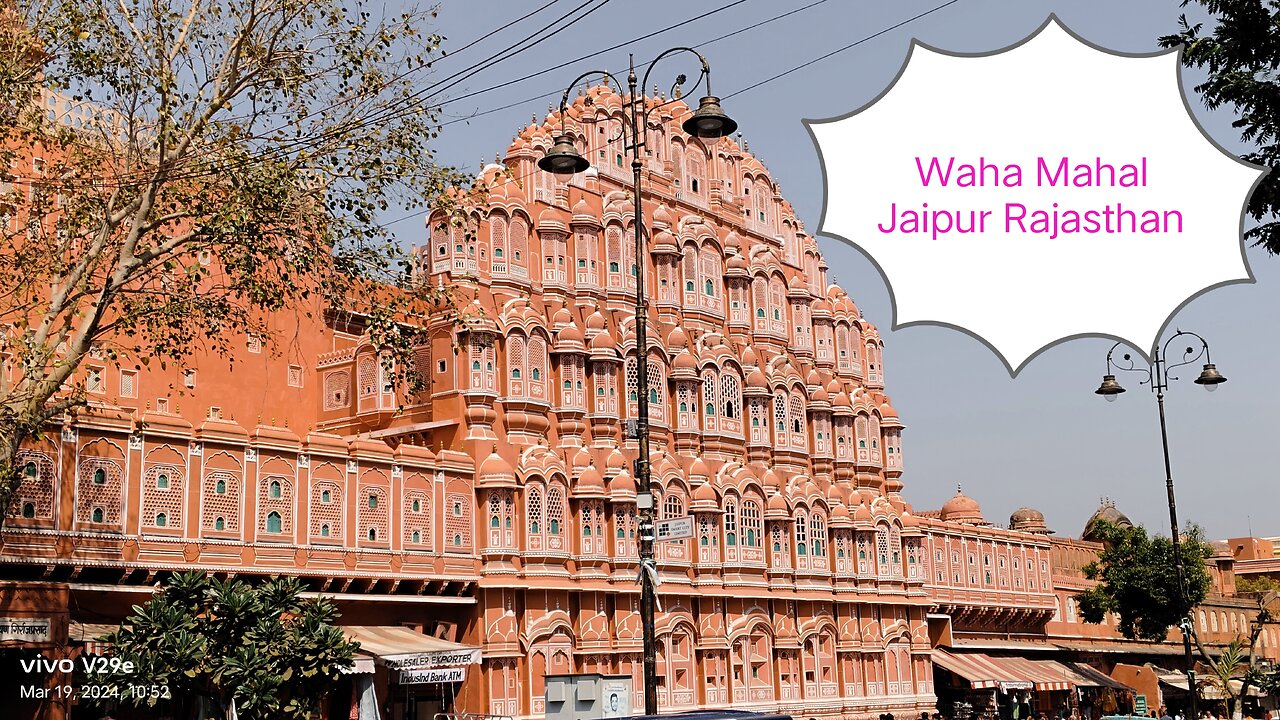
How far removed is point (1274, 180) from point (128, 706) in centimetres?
2373

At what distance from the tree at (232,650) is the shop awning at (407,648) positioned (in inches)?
347

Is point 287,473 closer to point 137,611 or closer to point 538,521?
point 538,521

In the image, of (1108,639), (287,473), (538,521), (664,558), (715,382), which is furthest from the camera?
(1108,639)

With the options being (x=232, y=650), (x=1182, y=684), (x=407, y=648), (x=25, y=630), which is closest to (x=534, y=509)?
(x=407, y=648)

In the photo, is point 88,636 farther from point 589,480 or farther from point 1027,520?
point 1027,520

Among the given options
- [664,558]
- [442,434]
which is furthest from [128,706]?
[664,558]

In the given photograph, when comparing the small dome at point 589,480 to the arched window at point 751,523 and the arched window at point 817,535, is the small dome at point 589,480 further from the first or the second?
the arched window at point 817,535

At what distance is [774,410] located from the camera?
155ft

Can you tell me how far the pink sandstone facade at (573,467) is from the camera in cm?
3017

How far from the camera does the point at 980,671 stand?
53469 mm

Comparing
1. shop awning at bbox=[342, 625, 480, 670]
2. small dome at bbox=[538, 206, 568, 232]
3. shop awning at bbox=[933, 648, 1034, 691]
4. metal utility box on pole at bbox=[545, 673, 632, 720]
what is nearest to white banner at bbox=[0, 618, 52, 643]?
shop awning at bbox=[342, 625, 480, 670]

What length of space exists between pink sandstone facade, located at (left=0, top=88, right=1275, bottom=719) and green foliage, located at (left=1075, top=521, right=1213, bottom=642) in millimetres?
8019

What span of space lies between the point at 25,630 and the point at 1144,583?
46.3m

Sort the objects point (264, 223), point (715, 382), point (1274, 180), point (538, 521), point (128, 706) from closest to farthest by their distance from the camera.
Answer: point (1274, 180) → point (264, 223) → point (128, 706) → point (538, 521) → point (715, 382)
